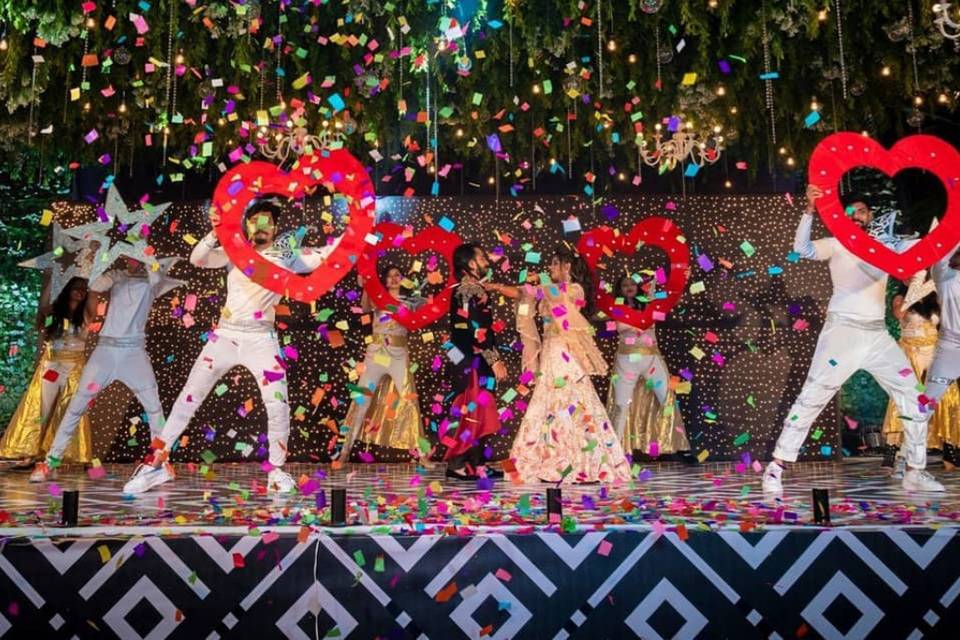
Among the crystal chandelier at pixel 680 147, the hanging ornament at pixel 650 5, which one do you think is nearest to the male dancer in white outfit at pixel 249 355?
the hanging ornament at pixel 650 5

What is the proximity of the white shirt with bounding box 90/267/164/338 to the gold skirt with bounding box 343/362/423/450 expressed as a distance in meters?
2.10

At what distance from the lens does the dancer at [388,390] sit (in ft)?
24.8

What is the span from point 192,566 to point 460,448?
127 inches

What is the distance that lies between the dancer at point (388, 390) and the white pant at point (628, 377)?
1788 mm

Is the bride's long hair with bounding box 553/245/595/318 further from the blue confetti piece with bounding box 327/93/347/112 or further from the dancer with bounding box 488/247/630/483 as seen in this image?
the blue confetti piece with bounding box 327/93/347/112

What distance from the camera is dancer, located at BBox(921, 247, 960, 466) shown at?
20.0 ft


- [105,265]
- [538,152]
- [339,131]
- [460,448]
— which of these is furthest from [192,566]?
[538,152]

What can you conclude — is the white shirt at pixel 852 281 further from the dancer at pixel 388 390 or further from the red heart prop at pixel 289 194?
the dancer at pixel 388 390

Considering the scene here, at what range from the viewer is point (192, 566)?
3172 mm

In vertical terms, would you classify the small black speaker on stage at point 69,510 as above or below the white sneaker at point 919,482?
above

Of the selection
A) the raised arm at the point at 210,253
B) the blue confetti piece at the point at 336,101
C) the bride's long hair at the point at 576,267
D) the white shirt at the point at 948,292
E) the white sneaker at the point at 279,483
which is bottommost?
the white sneaker at the point at 279,483

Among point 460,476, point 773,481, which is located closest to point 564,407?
point 460,476

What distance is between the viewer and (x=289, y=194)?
5.43 m

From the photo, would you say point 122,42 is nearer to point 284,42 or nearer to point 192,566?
point 284,42
